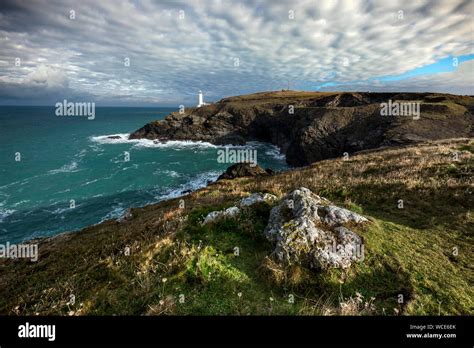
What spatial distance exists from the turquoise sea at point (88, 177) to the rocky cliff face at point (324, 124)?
27.7ft

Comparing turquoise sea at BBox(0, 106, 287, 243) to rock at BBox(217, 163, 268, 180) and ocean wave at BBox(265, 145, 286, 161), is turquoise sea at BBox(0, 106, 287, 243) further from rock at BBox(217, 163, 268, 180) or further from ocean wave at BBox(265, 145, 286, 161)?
rock at BBox(217, 163, 268, 180)

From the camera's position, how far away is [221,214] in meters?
8.90

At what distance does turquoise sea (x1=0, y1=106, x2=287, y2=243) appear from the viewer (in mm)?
36688

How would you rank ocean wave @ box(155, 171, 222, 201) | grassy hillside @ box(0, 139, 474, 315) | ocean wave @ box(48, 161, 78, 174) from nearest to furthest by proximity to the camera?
grassy hillside @ box(0, 139, 474, 315) < ocean wave @ box(155, 171, 222, 201) < ocean wave @ box(48, 161, 78, 174)

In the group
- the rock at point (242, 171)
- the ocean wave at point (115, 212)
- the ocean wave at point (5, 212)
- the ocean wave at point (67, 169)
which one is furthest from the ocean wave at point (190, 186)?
the ocean wave at point (67, 169)

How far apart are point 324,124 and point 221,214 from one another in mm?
71705

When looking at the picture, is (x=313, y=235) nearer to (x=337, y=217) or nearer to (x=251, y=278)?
(x=337, y=217)

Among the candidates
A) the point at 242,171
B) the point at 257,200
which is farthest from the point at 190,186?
the point at 257,200

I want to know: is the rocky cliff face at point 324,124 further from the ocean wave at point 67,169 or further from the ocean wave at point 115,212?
the ocean wave at point 115,212

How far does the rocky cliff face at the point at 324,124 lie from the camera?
5753 centimetres

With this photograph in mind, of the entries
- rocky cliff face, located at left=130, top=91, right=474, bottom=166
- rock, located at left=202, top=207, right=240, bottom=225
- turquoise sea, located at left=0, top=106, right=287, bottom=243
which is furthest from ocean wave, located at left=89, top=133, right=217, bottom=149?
rock, located at left=202, top=207, right=240, bottom=225

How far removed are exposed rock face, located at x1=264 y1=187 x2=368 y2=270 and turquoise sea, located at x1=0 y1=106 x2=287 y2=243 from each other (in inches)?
1358

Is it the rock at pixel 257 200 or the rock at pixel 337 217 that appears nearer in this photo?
the rock at pixel 337 217
